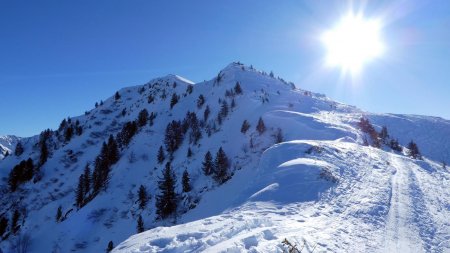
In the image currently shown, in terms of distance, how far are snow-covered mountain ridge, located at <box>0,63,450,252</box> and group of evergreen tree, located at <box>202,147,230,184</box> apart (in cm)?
142

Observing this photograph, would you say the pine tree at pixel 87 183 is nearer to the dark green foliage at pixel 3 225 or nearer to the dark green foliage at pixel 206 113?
the dark green foliage at pixel 3 225

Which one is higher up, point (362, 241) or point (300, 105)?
point (300, 105)

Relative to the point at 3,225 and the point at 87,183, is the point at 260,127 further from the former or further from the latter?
the point at 3,225

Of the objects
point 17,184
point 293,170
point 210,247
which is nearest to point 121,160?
point 17,184

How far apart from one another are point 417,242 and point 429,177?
1591cm

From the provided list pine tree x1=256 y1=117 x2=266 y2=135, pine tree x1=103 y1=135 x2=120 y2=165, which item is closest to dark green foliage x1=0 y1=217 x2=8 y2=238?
pine tree x1=103 y1=135 x2=120 y2=165

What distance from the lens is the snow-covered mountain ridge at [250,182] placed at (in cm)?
1394

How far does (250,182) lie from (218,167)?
24.5m

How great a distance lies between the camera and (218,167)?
1980 inches

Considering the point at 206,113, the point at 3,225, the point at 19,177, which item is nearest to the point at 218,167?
the point at 206,113

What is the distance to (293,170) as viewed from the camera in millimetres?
24125

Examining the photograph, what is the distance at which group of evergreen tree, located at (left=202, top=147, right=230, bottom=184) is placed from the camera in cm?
4850

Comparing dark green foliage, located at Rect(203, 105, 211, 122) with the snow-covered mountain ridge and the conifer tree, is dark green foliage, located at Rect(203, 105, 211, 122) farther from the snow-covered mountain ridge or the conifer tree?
the conifer tree

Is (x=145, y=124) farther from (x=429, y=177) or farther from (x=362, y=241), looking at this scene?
(x=362, y=241)
